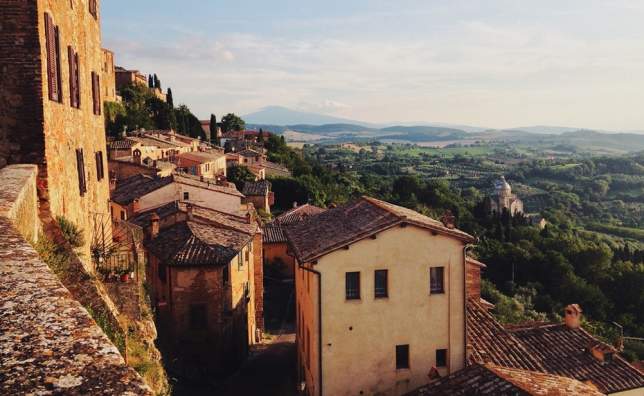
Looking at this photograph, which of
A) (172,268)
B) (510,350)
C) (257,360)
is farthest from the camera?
(257,360)

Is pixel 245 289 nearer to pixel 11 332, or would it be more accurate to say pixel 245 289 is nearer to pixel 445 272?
pixel 445 272

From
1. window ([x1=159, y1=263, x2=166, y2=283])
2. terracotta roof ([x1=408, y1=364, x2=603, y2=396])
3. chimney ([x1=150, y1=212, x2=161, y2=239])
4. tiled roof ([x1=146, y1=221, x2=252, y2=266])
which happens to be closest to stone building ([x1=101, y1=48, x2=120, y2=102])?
chimney ([x1=150, y1=212, x2=161, y2=239])

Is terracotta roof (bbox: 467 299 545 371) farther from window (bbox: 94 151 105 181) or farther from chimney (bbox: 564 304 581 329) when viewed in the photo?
window (bbox: 94 151 105 181)

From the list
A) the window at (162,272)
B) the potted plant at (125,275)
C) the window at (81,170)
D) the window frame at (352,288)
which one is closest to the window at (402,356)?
the window frame at (352,288)

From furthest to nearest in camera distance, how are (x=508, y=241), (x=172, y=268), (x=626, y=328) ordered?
(x=508, y=241) < (x=626, y=328) < (x=172, y=268)

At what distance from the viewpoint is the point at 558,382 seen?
16531mm

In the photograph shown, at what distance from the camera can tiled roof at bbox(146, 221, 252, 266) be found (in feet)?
76.0

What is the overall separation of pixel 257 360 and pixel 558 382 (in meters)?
13.6

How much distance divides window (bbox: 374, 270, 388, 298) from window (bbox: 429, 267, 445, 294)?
5.21ft

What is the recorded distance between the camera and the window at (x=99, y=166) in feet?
50.2

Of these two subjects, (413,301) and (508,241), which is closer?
(413,301)

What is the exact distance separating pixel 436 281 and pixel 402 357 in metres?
2.74

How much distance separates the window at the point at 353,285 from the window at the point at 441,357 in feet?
11.4

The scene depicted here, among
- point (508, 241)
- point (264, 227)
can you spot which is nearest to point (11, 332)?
point (264, 227)
